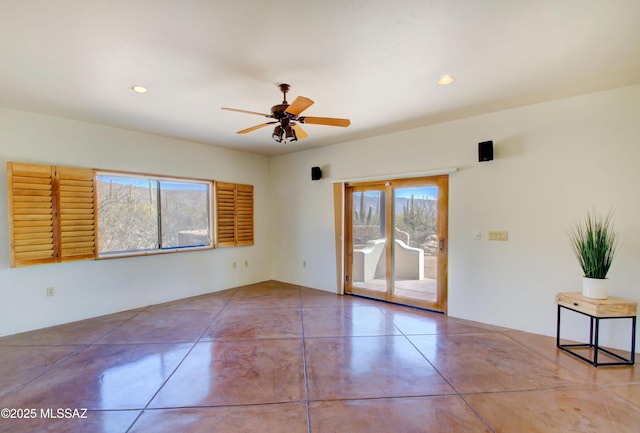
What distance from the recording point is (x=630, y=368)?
2629mm

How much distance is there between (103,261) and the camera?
4102 mm

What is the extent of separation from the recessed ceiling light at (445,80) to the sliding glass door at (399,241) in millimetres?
1587

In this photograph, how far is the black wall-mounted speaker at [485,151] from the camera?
141 inches

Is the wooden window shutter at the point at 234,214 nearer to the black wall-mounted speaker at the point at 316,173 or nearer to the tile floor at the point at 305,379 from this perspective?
the black wall-mounted speaker at the point at 316,173

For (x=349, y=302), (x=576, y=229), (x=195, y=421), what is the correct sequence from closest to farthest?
(x=195, y=421) → (x=576, y=229) → (x=349, y=302)

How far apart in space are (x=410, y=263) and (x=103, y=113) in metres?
4.70

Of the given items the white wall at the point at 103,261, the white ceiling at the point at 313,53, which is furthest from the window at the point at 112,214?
the white ceiling at the point at 313,53

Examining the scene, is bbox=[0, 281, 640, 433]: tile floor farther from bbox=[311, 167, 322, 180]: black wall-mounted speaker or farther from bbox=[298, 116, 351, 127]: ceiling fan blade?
bbox=[311, 167, 322, 180]: black wall-mounted speaker

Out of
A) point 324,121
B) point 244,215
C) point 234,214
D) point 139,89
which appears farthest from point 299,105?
point 244,215

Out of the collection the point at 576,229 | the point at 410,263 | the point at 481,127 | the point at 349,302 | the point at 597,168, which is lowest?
the point at 349,302

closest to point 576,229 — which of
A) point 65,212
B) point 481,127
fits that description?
point 481,127

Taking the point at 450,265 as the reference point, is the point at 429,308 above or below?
below

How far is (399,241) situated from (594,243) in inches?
90.5

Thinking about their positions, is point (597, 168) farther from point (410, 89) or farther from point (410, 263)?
point (410, 263)
